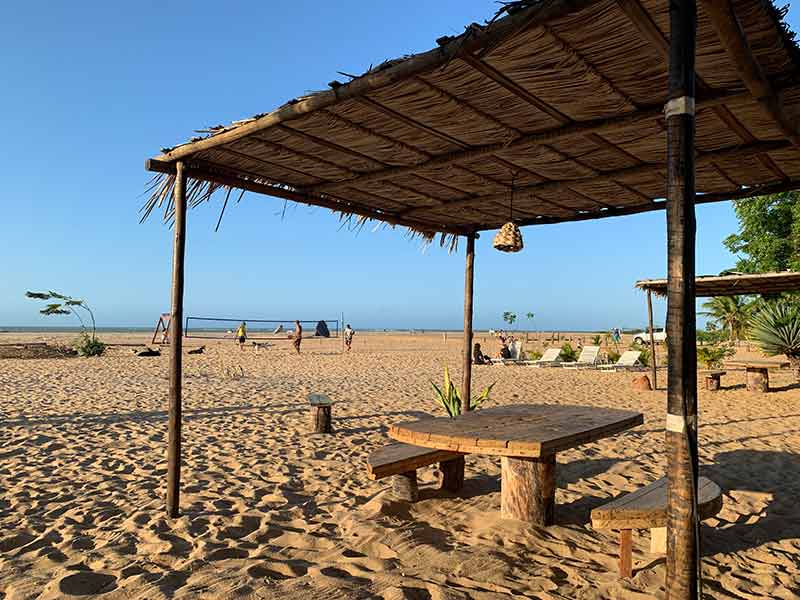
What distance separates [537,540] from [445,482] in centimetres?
116

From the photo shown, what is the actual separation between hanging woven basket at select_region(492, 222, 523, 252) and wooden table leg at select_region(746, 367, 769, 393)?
28.3 ft

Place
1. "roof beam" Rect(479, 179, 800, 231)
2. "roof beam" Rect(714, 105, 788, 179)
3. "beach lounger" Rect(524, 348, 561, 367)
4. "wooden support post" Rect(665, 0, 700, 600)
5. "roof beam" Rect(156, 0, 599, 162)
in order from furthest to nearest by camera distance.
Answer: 1. "beach lounger" Rect(524, 348, 561, 367)
2. "roof beam" Rect(479, 179, 800, 231)
3. "roof beam" Rect(714, 105, 788, 179)
4. "roof beam" Rect(156, 0, 599, 162)
5. "wooden support post" Rect(665, 0, 700, 600)

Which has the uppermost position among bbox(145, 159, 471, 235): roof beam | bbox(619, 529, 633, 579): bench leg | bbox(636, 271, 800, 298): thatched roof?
bbox(145, 159, 471, 235): roof beam

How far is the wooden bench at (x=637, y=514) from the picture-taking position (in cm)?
272

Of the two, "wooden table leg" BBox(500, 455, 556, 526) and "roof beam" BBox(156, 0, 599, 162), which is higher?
"roof beam" BBox(156, 0, 599, 162)

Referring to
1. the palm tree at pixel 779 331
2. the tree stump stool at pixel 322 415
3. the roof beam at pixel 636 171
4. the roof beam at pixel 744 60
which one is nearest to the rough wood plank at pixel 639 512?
the roof beam at pixel 744 60

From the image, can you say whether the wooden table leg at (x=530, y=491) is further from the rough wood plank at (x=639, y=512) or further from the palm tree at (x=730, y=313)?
the palm tree at (x=730, y=313)

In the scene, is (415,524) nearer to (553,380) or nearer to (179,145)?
(179,145)

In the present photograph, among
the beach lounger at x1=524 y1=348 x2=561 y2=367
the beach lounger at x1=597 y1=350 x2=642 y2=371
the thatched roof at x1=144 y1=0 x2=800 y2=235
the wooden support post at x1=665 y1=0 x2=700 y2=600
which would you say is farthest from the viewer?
the beach lounger at x1=524 y1=348 x2=561 y2=367

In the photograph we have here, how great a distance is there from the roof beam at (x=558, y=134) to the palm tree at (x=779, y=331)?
1057 centimetres

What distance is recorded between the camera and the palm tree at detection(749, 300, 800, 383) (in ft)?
38.2

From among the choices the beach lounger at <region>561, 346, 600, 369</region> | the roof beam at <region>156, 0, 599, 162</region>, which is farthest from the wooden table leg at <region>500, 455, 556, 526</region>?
the beach lounger at <region>561, 346, 600, 369</region>

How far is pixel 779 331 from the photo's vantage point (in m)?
11.8

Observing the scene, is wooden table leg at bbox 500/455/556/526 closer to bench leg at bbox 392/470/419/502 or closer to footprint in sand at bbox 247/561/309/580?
bench leg at bbox 392/470/419/502
